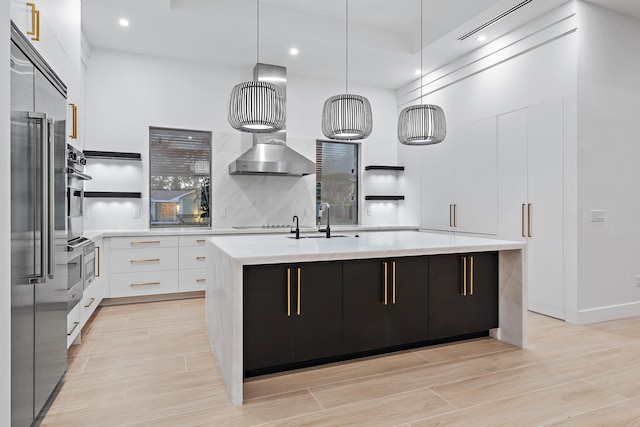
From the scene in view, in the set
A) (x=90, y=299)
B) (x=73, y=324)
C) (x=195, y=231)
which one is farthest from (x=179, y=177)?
(x=73, y=324)

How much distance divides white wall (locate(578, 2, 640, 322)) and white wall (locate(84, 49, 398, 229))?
10.6ft

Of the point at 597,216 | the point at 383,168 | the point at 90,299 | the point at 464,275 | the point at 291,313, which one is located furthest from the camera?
the point at 383,168

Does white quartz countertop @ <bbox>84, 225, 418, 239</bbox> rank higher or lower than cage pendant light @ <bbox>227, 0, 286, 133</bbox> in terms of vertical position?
lower

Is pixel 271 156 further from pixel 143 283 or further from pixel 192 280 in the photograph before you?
pixel 143 283

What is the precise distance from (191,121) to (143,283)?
7.28 feet

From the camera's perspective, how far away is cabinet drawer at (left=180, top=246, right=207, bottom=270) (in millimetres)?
A: 4688

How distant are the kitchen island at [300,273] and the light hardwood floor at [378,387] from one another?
0.60 feet

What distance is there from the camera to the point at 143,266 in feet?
14.8

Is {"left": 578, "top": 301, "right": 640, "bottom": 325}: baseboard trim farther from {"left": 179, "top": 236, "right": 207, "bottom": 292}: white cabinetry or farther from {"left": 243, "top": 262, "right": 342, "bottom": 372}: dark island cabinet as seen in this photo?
{"left": 179, "top": 236, "right": 207, "bottom": 292}: white cabinetry

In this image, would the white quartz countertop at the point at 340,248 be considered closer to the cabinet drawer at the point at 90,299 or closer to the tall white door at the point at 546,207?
the tall white door at the point at 546,207

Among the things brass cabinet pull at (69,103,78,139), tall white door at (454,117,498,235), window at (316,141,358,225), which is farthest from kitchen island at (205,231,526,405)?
window at (316,141,358,225)

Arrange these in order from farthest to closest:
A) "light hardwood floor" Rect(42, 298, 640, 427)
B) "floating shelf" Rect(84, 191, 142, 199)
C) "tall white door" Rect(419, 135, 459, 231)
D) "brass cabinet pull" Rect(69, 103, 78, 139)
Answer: "tall white door" Rect(419, 135, 459, 231) → "floating shelf" Rect(84, 191, 142, 199) → "brass cabinet pull" Rect(69, 103, 78, 139) → "light hardwood floor" Rect(42, 298, 640, 427)

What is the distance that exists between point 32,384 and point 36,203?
2.79 feet

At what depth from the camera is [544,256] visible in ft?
13.3
